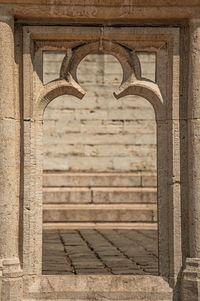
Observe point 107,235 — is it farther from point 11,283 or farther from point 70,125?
point 11,283

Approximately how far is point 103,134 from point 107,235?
3269mm

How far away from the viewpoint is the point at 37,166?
5195 mm

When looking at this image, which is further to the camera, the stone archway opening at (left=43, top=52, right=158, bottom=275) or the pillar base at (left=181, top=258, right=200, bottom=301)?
the stone archway opening at (left=43, top=52, right=158, bottom=275)

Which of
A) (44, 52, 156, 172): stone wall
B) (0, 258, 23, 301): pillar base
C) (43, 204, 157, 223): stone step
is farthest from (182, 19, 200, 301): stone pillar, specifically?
(44, 52, 156, 172): stone wall

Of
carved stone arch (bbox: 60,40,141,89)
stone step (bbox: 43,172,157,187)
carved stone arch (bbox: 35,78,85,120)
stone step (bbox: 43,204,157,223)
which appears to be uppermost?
carved stone arch (bbox: 60,40,141,89)

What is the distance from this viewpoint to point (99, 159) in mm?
13656

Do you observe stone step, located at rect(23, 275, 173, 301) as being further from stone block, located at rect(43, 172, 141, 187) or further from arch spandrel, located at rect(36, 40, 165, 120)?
stone block, located at rect(43, 172, 141, 187)

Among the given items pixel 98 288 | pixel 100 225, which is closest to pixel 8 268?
pixel 98 288

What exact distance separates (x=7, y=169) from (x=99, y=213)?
7746 millimetres

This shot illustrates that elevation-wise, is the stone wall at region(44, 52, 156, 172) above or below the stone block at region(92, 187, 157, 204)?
above

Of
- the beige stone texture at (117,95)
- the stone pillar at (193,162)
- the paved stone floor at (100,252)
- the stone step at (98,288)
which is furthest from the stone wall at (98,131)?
the stone pillar at (193,162)

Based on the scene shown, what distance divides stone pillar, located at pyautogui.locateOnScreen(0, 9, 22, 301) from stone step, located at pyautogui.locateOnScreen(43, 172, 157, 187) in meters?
8.10

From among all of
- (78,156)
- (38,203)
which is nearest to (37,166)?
(38,203)

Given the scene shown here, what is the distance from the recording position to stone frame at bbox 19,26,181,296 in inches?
202
